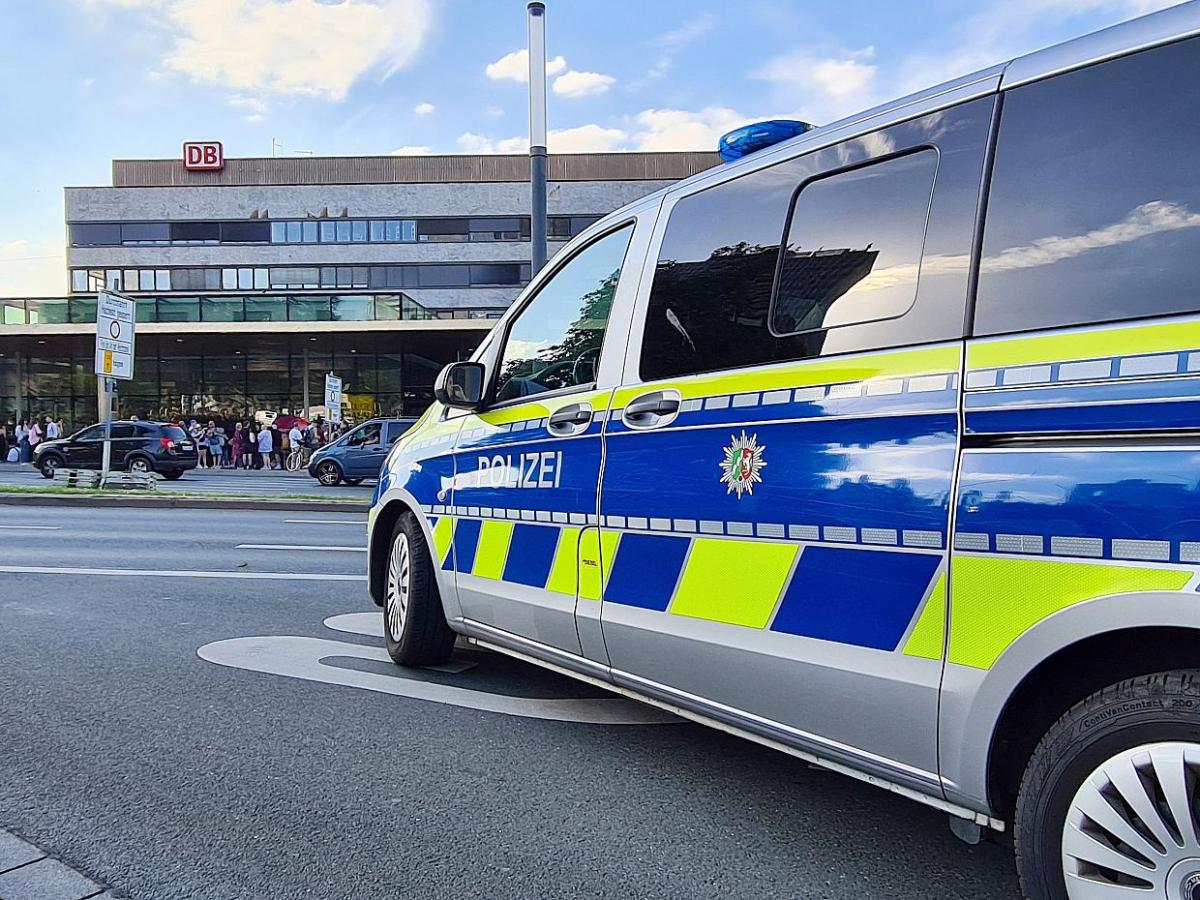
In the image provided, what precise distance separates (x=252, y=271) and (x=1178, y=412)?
152 feet

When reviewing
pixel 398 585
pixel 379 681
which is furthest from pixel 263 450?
pixel 379 681

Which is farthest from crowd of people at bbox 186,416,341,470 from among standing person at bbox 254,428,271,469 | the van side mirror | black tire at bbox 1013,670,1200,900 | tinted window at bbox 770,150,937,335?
black tire at bbox 1013,670,1200,900

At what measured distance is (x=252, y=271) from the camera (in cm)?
4403


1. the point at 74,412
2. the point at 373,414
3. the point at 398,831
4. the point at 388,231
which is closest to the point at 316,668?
the point at 398,831

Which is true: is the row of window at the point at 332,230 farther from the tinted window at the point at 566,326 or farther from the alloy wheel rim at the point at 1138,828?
the alloy wheel rim at the point at 1138,828

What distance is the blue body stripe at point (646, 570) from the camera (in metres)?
3.00

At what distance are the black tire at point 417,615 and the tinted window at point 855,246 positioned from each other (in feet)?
7.83

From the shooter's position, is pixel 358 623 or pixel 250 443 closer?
pixel 358 623

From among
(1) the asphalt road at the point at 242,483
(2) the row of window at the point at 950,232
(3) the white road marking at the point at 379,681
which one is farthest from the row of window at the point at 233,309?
(2) the row of window at the point at 950,232

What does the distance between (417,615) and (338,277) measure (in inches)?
1649

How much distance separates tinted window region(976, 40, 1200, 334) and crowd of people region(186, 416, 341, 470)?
1073 inches

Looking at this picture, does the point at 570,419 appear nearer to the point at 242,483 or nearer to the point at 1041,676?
the point at 1041,676

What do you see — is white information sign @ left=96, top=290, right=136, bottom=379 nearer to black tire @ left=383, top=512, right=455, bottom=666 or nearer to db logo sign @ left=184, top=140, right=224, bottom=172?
black tire @ left=383, top=512, right=455, bottom=666

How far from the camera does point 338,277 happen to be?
4403 centimetres
